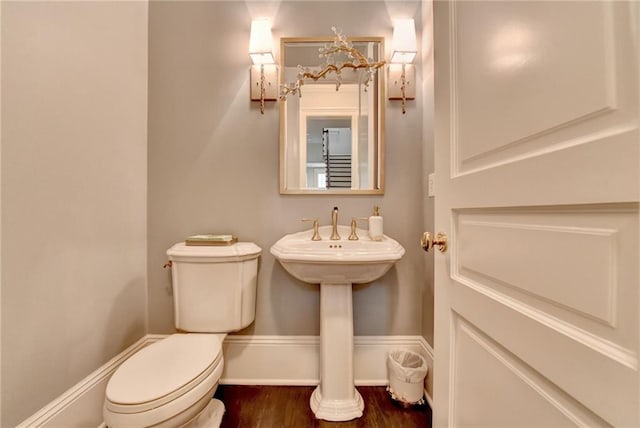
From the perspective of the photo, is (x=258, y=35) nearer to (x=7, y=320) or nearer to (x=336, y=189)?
(x=336, y=189)

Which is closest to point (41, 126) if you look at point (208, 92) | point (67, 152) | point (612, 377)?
point (67, 152)

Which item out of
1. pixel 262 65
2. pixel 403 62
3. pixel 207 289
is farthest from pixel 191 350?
pixel 403 62

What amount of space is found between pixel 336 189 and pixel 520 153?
1068mm

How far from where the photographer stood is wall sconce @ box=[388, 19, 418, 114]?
55.6 inches

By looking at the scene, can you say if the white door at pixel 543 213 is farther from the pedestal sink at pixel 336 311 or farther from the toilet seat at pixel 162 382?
the toilet seat at pixel 162 382

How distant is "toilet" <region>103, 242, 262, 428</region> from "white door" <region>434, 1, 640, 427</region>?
2.75 ft

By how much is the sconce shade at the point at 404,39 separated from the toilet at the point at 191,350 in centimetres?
133

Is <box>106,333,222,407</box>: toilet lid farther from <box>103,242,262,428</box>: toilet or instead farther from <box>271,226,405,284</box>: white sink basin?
<box>271,226,405,284</box>: white sink basin

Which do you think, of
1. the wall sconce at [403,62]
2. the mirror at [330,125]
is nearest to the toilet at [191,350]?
the mirror at [330,125]

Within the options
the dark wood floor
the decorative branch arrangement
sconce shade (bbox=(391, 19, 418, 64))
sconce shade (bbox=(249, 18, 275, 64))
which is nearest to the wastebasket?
the dark wood floor

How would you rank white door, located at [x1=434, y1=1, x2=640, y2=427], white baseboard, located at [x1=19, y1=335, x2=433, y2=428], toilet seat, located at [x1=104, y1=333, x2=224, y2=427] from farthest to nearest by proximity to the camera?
white baseboard, located at [x1=19, y1=335, x2=433, y2=428]
toilet seat, located at [x1=104, y1=333, x2=224, y2=427]
white door, located at [x1=434, y1=1, x2=640, y2=427]

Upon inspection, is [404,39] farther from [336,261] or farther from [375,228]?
[336,261]

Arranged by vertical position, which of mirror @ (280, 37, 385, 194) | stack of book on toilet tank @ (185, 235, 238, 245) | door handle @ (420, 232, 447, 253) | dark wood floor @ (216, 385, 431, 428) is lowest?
dark wood floor @ (216, 385, 431, 428)

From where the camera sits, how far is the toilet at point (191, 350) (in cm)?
82
